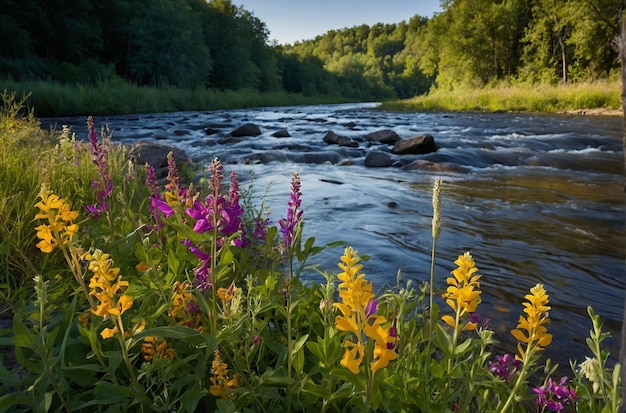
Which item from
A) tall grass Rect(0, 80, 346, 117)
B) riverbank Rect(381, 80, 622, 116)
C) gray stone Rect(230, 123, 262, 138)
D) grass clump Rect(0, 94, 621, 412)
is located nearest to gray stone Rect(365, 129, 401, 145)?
gray stone Rect(230, 123, 262, 138)

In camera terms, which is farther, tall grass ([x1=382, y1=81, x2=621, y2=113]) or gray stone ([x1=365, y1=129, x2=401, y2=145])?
tall grass ([x1=382, y1=81, x2=621, y2=113])

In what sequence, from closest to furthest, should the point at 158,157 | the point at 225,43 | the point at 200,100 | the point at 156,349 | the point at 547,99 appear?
the point at 156,349 → the point at 158,157 → the point at 547,99 → the point at 200,100 → the point at 225,43

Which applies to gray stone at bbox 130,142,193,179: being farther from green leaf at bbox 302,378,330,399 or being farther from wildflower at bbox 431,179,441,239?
wildflower at bbox 431,179,441,239

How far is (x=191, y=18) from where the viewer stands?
46.5m

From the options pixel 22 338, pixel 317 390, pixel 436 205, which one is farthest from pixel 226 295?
pixel 436 205

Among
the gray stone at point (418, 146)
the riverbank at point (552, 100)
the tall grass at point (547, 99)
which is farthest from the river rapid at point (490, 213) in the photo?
the tall grass at point (547, 99)

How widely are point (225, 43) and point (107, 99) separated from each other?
1367 inches

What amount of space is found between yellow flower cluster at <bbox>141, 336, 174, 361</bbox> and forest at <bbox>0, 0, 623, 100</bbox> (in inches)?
1103

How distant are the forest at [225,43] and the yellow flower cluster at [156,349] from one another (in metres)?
28.0

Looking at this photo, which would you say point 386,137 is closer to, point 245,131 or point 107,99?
point 245,131

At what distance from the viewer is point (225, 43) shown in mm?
54375

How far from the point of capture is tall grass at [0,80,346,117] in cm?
2045

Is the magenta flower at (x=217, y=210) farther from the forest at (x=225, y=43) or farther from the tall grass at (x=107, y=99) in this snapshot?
the forest at (x=225, y=43)

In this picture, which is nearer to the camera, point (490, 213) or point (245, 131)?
point (490, 213)
